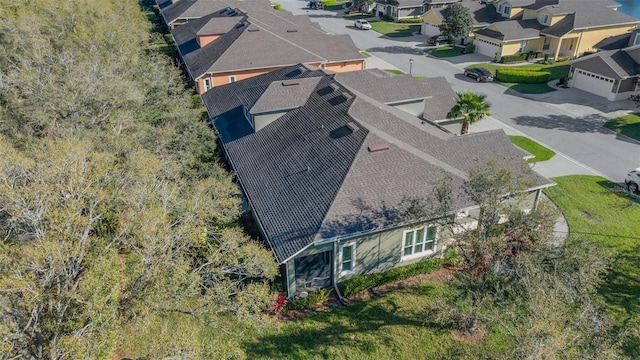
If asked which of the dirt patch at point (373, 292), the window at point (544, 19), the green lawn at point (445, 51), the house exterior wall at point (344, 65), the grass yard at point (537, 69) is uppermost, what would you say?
the window at point (544, 19)

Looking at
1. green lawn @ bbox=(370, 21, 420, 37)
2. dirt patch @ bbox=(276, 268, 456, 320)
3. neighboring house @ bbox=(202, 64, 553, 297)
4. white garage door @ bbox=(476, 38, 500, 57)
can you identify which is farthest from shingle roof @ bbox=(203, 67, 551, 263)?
green lawn @ bbox=(370, 21, 420, 37)

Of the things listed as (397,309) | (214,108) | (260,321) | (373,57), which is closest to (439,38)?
(373,57)

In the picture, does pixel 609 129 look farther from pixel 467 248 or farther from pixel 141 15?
pixel 141 15

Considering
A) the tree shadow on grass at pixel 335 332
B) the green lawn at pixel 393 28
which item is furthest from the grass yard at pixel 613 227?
the green lawn at pixel 393 28

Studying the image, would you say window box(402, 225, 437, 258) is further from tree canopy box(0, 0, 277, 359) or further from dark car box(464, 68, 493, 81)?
dark car box(464, 68, 493, 81)

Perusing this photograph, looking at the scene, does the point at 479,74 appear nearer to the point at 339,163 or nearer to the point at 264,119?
the point at 264,119

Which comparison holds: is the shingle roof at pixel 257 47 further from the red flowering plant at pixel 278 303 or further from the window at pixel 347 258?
the red flowering plant at pixel 278 303

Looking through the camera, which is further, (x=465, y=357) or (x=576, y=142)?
(x=576, y=142)
